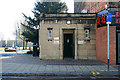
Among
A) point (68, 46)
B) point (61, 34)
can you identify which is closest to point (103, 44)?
point (61, 34)

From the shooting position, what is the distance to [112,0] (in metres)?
9.88

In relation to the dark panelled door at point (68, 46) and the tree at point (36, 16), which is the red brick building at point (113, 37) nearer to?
the dark panelled door at point (68, 46)

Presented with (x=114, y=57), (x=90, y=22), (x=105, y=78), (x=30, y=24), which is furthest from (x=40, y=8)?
(x=105, y=78)

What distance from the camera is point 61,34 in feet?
39.5

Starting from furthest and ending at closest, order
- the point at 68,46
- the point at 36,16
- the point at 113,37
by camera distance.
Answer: the point at 36,16, the point at 68,46, the point at 113,37

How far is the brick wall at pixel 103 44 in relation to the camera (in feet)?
31.9

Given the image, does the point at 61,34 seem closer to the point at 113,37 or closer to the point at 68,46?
the point at 68,46

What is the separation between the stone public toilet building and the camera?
11922mm

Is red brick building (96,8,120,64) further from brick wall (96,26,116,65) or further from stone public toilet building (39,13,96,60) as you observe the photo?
stone public toilet building (39,13,96,60)

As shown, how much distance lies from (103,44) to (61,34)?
4.29 meters

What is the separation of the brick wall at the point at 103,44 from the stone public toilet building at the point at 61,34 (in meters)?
0.56

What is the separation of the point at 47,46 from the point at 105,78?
6.91 m

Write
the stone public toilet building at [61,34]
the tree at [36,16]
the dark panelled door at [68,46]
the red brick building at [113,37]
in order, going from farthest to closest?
1. the tree at [36,16]
2. the dark panelled door at [68,46]
3. the stone public toilet building at [61,34]
4. the red brick building at [113,37]

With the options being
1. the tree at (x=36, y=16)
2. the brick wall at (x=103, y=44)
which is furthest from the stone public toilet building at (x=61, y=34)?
the tree at (x=36, y=16)
